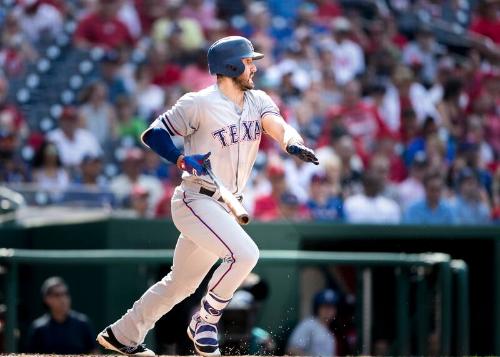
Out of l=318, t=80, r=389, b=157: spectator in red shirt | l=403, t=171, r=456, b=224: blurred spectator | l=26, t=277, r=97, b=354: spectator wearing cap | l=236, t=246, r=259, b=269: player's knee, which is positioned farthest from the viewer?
l=318, t=80, r=389, b=157: spectator in red shirt

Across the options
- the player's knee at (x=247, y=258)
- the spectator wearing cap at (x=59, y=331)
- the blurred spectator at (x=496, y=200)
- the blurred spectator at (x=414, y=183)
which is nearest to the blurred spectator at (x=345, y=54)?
the blurred spectator at (x=414, y=183)

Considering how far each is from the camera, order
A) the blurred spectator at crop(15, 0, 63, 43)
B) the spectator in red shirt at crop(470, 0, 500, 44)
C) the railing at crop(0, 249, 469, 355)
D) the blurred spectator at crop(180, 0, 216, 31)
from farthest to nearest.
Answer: the spectator in red shirt at crop(470, 0, 500, 44) < the blurred spectator at crop(180, 0, 216, 31) < the blurred spectator at crop(15, 0, 63, 43) < the railing at crop(0, 249, 469, 355)

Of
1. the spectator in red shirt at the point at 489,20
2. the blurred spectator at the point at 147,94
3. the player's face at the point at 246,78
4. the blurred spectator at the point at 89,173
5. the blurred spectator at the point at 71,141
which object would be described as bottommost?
the player's face at the point at 246,78

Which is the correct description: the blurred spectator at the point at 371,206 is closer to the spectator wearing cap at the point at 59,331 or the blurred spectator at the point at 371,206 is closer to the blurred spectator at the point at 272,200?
the blurred spectator at the point at 272,200

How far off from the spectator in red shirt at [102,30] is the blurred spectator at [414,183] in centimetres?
340

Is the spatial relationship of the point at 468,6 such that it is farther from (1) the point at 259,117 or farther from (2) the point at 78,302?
(1) the point at 259,117

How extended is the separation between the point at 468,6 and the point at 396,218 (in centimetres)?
622

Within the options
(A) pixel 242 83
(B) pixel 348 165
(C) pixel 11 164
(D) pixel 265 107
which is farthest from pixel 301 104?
(A) pixel 242 83

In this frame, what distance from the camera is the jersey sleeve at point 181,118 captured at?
5.71m

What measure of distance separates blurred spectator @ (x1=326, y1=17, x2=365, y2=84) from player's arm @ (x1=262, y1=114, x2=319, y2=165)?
6.99 meters

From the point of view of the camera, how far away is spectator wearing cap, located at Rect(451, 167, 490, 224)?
415 inches

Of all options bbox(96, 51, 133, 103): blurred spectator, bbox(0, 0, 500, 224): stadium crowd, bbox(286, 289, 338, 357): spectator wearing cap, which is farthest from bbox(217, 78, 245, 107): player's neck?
bbox(96, 51, 133, 103): blurred spectator

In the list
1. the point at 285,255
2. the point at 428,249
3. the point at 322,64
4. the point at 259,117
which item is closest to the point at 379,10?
the point at 322,64

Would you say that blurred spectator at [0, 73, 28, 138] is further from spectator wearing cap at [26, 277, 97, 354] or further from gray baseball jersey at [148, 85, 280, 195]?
gray baseball jersey at [148, 85, 280, 195]
